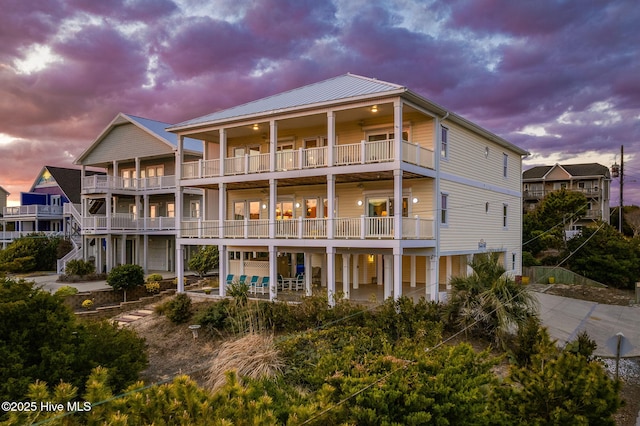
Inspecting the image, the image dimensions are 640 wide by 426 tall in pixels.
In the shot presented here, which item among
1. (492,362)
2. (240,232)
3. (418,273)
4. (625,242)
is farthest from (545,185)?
(492,362)

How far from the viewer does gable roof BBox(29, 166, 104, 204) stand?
42.1 m

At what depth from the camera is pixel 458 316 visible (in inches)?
578

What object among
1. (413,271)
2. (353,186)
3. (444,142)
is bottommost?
(413,271)

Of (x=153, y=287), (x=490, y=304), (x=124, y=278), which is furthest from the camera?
(x=153, y=287)

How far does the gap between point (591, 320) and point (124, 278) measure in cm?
2272

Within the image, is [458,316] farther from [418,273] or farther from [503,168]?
[503,168]

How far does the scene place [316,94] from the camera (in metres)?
20.4

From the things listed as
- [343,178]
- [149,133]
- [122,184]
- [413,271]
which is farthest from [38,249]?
[413,271]

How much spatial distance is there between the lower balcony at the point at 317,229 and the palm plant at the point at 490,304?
133 inches

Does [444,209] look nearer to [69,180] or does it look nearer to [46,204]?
[69,180]

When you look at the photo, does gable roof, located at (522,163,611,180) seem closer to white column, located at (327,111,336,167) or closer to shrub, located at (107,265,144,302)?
white column, located at (327,111,336,167)

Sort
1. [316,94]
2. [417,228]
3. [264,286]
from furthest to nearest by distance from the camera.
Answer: [264,286], [316,94], [417,228]

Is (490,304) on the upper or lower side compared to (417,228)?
lower

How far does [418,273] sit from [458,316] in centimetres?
753
